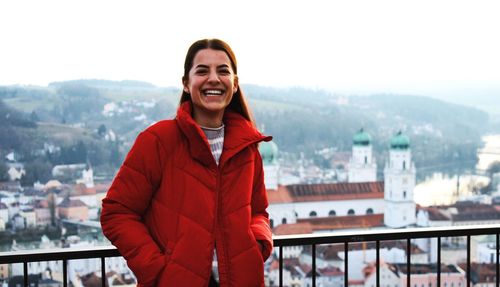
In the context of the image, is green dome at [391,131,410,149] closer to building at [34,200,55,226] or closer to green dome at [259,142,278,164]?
green dome at [259,142,278,164]

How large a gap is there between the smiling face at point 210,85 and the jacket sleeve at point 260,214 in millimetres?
137

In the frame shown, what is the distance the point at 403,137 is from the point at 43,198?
65.9ft

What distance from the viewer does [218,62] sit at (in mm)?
1334

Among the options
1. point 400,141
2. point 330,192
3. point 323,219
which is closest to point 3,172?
point 323,219

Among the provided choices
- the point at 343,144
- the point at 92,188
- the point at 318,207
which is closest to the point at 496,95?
the point at 343,144

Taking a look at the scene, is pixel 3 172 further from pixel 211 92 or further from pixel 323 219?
pixel 211 92

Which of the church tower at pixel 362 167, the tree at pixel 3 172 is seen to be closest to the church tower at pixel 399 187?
the church tower at pixel 362 167

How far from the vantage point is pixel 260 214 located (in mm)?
1431

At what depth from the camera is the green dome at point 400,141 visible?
3719 cm

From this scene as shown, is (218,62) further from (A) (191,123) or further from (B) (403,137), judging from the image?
(B) (403,137)

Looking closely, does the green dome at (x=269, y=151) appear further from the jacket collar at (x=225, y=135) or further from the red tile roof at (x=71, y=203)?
the jacket collar at (x=225, y=135)

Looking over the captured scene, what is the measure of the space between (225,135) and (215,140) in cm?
3

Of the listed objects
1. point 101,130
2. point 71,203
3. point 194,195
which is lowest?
point 71,203

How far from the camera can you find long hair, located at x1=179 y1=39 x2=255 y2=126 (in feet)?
4.40
